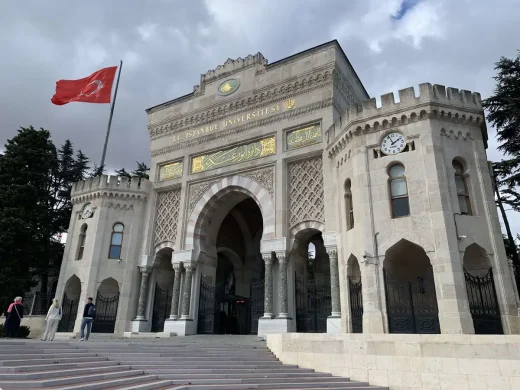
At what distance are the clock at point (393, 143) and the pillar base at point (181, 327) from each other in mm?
11007

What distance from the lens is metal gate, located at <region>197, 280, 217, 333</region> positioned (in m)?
18.0

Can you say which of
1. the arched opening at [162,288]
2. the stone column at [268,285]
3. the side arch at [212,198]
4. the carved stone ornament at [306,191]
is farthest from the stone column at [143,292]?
the carved stone ornament at [306,191]

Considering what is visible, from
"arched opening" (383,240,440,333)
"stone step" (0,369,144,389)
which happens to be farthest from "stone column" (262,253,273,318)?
"stone step" (0,369,144,389)

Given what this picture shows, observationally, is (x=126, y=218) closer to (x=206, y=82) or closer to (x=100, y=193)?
(x=100, y=193)

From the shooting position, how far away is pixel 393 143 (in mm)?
13195

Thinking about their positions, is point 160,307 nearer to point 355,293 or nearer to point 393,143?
point 355,293

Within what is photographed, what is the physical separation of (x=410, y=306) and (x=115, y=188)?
15240mm

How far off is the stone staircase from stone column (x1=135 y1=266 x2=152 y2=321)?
7792mm

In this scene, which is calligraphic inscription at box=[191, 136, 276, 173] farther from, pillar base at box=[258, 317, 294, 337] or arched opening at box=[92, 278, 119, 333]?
pillar base at box=[258, 317, 294, 337]

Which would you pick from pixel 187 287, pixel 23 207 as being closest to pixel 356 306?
pixel 187 287

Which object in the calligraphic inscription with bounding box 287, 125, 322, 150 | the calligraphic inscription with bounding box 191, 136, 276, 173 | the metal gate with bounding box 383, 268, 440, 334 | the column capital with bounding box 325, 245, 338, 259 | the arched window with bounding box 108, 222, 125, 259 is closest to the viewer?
the metal gate with bounding box 383, 268, 440, 334

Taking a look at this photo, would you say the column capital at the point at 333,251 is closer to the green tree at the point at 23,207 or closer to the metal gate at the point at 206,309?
the metal gate at the point at 206,309

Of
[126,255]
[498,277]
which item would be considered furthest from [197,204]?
[498,277]

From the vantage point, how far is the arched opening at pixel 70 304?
18.9 m
